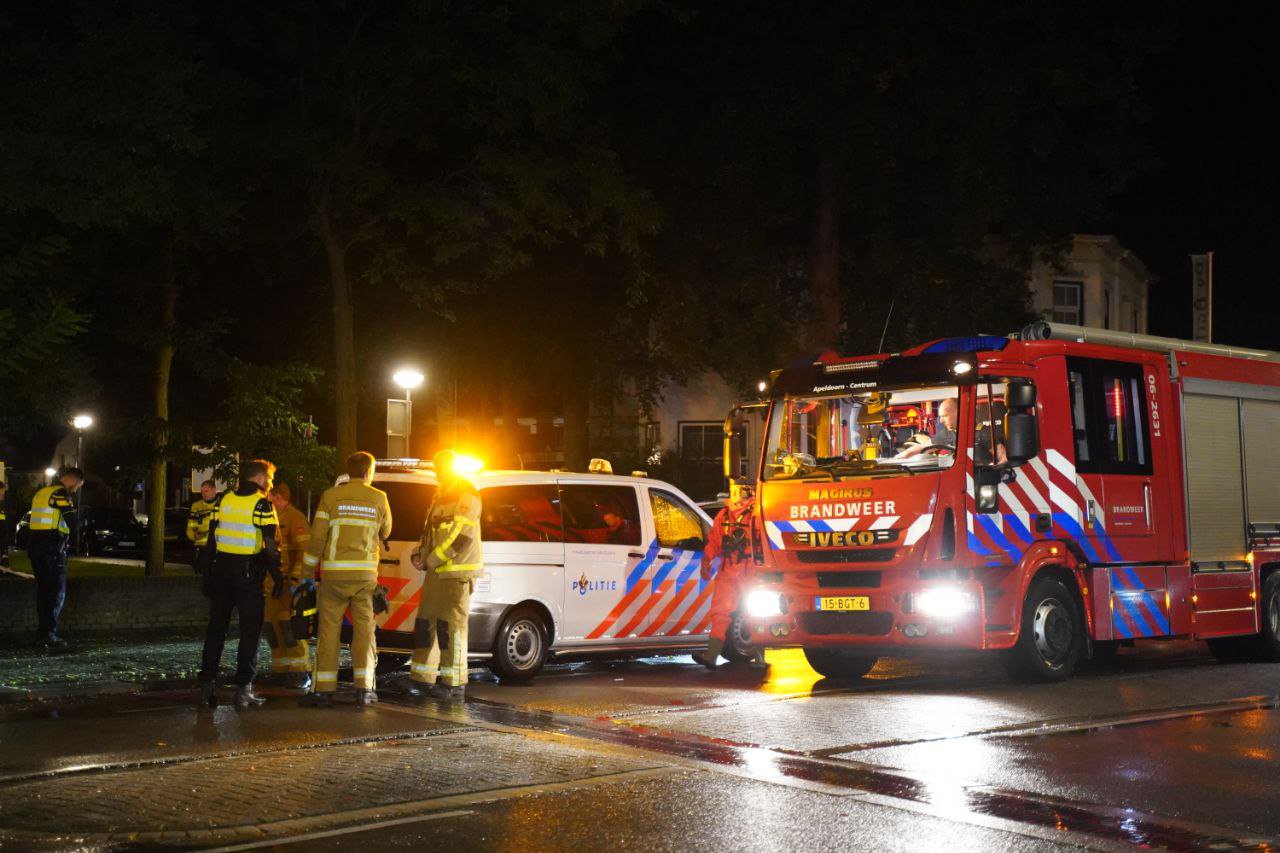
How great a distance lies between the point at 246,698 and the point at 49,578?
623 centimetres

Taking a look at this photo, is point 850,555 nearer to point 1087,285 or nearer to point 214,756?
point 214,756

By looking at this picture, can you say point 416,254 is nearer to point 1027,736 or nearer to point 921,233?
point 921,233

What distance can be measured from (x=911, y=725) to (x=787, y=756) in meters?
1.59

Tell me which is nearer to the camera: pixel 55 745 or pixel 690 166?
pixel 55 745

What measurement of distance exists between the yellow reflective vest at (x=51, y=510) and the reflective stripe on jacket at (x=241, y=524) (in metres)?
5.79

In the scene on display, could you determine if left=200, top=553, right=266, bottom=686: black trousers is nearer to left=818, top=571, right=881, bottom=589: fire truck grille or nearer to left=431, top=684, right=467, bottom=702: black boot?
left=431, top=684, right=467, bottom=702: black boot

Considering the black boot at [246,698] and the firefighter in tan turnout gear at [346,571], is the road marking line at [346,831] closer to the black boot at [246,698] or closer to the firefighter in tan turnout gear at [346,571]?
the firefighter in tan turnout gear at [346,571]

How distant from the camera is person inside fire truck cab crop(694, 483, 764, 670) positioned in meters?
13.7

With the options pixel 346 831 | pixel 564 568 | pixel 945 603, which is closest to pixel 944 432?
pixel 945 603

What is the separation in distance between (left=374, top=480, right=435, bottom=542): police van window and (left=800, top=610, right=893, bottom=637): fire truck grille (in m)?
3.21

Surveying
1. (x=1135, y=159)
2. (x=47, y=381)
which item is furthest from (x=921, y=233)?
(x=47, y=381)

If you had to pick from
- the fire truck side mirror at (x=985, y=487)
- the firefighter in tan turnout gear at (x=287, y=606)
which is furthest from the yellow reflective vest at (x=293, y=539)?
the fire truck side mirror at (x=985, y=487)

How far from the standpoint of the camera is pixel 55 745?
9.74 meters

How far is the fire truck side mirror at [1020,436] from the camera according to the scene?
40.9ft
